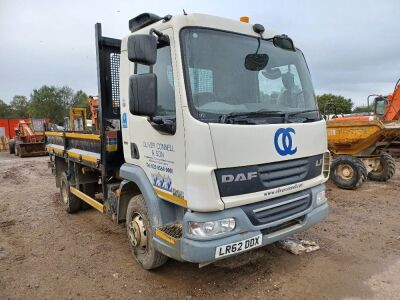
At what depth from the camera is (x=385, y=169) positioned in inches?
329

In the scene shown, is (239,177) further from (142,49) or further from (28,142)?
(28,142)

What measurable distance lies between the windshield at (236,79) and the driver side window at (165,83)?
0.71 ft

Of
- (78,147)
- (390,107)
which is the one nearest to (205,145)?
(78,147)

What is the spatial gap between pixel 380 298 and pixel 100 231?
12.6ft

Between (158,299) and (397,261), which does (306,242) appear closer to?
(397,261)

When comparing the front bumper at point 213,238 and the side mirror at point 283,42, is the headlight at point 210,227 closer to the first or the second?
the front bumper at point 213,238

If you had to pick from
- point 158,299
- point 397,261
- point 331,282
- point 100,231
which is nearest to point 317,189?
point 331,282

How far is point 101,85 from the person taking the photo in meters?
4.30

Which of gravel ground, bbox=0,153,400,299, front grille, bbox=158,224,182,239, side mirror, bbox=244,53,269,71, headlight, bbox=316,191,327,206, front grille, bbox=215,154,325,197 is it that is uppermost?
side mirror, bbox=244,53,269,71

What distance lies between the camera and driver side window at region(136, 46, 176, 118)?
3020 millimetres

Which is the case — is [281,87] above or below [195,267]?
above

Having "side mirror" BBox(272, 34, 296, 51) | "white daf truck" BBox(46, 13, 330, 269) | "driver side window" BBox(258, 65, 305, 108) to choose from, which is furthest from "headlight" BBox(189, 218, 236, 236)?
"side mirror" BBox(272, 34, 296, 51)

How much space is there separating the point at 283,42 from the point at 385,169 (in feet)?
20.5

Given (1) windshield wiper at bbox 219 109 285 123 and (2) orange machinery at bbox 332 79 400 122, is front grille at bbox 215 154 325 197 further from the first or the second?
(2) orange machinery at bbox 332 79 400 122
